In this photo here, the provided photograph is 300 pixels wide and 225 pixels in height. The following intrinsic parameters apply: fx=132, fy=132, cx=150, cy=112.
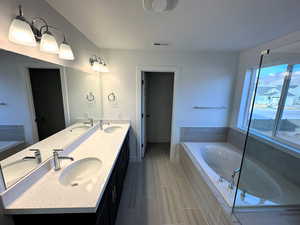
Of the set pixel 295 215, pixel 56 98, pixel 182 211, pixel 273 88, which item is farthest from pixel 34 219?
pixel 273 88

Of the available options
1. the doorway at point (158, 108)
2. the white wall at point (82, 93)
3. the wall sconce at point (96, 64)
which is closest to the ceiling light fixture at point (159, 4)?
the white wall at point (82, 93)

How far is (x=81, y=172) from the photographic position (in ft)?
4.55

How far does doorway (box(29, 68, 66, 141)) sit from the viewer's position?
108 centimetres

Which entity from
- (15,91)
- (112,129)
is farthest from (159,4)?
(112,129)

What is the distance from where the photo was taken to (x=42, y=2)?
3.71 feet

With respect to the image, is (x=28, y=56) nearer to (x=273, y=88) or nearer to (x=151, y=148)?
(x=273, y=88)

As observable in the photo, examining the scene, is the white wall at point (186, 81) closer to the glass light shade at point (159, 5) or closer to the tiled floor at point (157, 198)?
the tiled floor at point (157, 198)

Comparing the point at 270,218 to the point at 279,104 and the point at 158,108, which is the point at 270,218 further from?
the point at 158,108

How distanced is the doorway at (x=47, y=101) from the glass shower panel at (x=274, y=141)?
6.66ft

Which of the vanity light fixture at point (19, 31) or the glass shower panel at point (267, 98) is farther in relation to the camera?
the glass shower panel at point (267, 98)

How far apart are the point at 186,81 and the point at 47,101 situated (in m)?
2.31

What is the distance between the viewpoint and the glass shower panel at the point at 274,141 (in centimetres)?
154

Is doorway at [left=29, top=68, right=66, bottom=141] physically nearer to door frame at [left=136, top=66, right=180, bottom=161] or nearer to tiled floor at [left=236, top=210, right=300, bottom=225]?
door frame at [left=136, top=66, right=180, bottom=161]

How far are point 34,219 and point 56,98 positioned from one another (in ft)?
3.31
